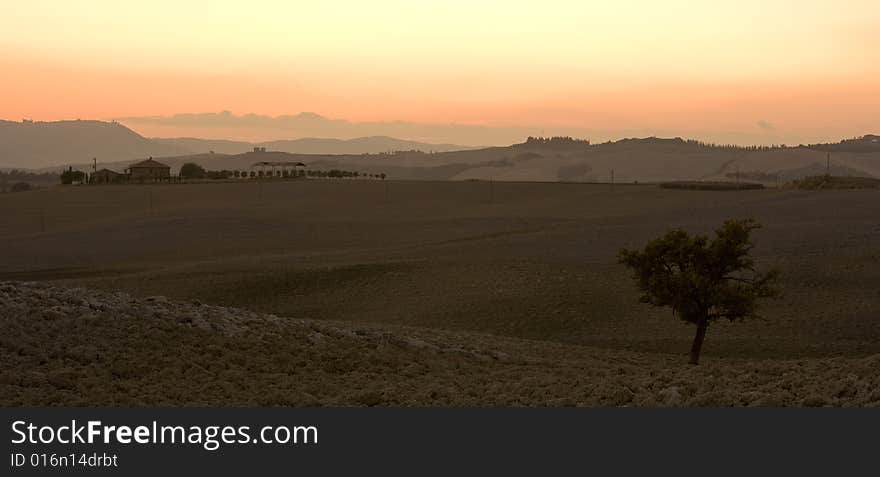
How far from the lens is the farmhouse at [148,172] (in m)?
151

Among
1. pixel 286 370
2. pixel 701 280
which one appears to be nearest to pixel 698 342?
pixel 701 280

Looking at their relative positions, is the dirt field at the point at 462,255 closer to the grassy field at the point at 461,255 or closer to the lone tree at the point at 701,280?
the grassy field at the point at 461,255

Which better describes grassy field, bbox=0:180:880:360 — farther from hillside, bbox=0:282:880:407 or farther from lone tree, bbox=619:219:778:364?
hillside, bbox=0:282:880:407

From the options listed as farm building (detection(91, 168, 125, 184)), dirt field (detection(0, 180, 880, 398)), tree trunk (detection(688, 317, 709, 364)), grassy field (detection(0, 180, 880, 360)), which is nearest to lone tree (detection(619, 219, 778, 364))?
tree trunk (detection(688, 317, 709, 364))

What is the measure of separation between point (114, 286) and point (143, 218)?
4880 cm

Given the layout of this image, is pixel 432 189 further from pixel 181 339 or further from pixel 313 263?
pixel 181 339

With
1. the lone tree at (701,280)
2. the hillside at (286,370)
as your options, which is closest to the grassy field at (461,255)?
the lone tree at (701,280)

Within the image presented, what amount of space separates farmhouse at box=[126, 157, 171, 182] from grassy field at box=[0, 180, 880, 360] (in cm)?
Answer: 1890

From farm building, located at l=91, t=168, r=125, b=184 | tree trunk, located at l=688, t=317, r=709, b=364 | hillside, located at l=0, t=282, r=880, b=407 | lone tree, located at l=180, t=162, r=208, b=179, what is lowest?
tree trunk, located at l=688, t=317, r=709, b=364

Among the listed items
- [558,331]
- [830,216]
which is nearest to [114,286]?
[558,331]

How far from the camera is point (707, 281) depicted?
37.4 meters

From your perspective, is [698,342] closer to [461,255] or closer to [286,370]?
[286,370]

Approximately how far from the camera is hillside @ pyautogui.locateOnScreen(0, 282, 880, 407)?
19.5 meters

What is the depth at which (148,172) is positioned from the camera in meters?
156
